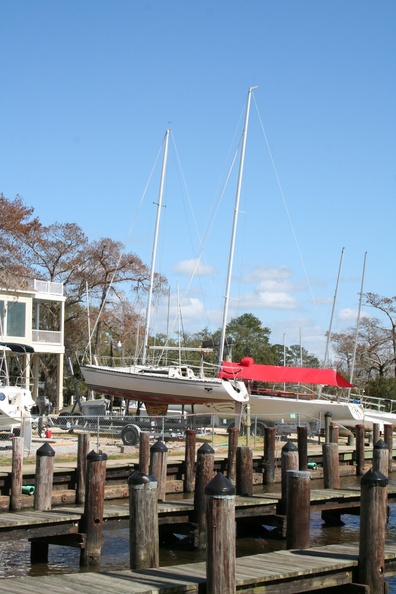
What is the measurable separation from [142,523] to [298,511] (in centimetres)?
260

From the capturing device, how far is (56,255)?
6297cm

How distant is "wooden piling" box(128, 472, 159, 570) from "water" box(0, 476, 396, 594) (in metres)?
2.93

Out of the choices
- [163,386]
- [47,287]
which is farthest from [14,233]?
[163,386]

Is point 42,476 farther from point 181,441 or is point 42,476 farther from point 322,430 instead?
point 322,430

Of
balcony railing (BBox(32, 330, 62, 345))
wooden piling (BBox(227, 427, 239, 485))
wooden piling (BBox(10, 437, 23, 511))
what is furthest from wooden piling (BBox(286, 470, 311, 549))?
balcony railing (BBox(32, 330, 62, 345))

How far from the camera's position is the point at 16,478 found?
1867 cm

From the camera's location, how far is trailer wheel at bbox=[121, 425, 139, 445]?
31172mm

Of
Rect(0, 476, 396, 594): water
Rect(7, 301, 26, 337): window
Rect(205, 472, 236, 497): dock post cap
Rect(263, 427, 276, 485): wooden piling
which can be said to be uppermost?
Rect(7, 301, 26, 337): window

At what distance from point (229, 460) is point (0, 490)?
7073mm

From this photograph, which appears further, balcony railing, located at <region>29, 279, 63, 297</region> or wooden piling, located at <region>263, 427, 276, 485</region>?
balcony railing, located at <region>29, 279, 63, 297</region>

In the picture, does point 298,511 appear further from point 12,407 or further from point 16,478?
point 12,407

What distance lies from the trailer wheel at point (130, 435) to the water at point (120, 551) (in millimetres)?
11752

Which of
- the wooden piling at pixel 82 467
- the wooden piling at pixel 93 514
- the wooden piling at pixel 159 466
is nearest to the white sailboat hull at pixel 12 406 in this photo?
the wooden piling at pixel 82 467

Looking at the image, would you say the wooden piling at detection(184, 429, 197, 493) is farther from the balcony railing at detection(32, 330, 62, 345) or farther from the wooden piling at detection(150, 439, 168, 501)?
the balcony railing at detection(32, 330, 62, 345)
